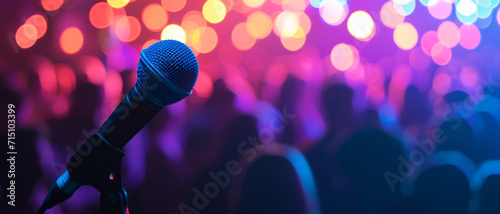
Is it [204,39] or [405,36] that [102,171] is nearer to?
[204,39]

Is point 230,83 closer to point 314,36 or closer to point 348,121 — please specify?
point 314,36

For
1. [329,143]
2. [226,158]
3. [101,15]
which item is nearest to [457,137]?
[329,143]

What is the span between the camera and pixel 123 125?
642 mm

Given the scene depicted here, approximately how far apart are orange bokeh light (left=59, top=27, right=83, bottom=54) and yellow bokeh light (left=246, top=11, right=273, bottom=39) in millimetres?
635

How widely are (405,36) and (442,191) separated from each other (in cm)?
68

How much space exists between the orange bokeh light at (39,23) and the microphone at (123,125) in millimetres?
857

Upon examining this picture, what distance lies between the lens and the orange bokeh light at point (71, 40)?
1304 millimetres

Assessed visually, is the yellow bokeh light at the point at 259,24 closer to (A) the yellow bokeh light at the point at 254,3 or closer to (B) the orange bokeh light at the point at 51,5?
(A) the yellow bokeh light at the point at 254,3

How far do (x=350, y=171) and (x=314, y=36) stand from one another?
57cm

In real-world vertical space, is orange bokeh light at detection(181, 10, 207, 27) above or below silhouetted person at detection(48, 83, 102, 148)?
above

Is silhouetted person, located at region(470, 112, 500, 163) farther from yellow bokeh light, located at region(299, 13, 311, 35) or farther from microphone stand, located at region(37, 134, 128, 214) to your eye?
microphone stand, located at region(37, 134, 128, 214)

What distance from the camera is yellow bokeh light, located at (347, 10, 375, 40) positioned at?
148cm

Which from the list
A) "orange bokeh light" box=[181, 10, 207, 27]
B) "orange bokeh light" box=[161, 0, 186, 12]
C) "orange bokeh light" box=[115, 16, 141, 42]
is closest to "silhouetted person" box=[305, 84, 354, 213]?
"orange bokeh light" box=[181, 10, 207, 27]

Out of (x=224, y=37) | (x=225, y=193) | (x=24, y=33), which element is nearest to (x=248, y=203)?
(x=225, y=193)
